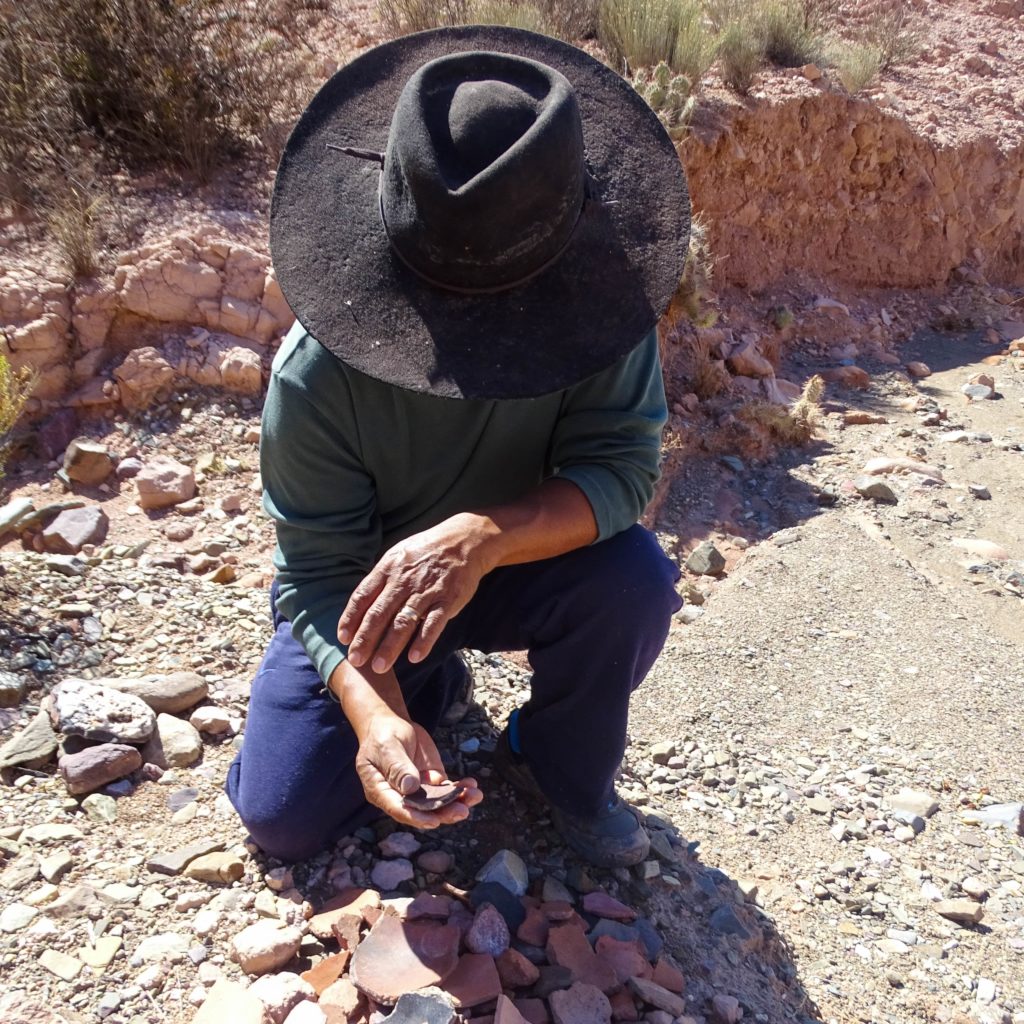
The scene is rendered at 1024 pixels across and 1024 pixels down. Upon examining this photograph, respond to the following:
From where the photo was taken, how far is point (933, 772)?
2572mm

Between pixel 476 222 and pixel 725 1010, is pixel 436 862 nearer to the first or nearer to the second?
pixel 725 1010

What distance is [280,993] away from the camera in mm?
A: 1583

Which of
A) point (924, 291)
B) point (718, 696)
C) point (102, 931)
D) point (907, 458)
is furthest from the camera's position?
point (924, 291)

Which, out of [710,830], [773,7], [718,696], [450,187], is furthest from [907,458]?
[450,187]

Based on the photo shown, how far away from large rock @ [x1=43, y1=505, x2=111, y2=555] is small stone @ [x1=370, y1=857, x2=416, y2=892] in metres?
2.00

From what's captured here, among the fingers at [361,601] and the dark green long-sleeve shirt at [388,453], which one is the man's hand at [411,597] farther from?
the dark green long-sleeve shirt at [388,453]

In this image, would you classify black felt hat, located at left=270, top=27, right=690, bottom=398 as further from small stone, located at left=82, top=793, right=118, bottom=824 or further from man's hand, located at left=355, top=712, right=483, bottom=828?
small stone, located at left=82, top=793, right=118, bottom=824

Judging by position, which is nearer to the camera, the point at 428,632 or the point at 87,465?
the point at 428,632

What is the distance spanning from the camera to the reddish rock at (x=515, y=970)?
166 centimetres

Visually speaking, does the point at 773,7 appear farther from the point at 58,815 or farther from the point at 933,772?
the point at 58,815

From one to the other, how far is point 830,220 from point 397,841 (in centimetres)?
593

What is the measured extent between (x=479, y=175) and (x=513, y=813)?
53.0 inches

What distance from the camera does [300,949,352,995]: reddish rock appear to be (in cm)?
162

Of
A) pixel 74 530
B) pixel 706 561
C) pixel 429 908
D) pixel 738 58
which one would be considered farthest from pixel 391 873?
pixel 738 58
